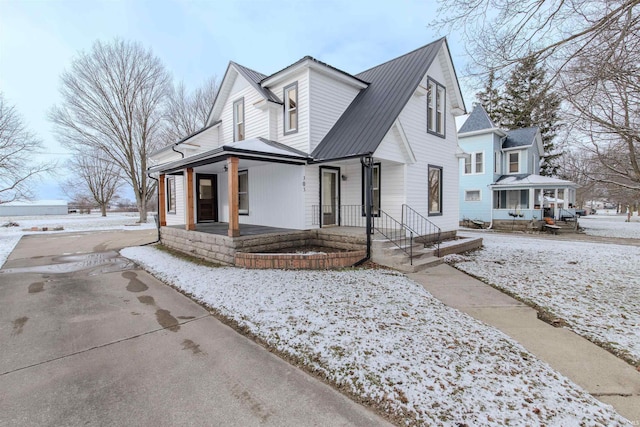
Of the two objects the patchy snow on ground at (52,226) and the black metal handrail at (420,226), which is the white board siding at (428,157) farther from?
the patchy snow on ground at (52,226)

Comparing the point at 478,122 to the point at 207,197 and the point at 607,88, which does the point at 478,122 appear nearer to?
the point at 607,88

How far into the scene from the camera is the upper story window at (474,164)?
19016 millimetres

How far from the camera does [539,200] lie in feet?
60.6

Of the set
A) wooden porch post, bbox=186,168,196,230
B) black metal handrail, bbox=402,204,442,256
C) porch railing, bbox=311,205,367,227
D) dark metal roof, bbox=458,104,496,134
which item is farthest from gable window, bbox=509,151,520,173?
wooden porch post, bbox=186,168,196,230

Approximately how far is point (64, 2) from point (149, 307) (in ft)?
36.8

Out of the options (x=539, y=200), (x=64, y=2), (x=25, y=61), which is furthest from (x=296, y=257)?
(x=25, y=61)

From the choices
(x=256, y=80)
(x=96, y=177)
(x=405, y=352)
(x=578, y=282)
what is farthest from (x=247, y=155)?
(x=96, y=177)

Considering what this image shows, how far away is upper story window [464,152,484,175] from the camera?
19016 mm

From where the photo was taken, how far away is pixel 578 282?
19.7ft

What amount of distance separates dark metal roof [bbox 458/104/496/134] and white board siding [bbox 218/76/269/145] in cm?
1514

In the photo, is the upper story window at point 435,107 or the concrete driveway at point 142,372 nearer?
the concrete driveway at point 142,372

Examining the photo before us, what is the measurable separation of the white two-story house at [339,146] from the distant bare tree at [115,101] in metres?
15.1

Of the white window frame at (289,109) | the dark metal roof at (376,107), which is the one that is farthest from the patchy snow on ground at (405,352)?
the white window frame at (289,109)

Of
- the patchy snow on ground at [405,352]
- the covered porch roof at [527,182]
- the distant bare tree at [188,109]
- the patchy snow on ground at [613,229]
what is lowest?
the patchy snow on ground at [613,229]
